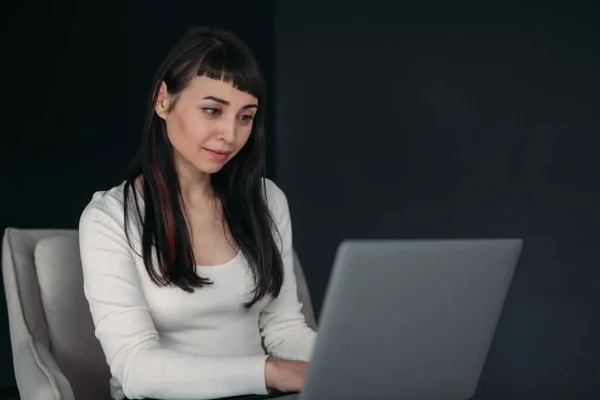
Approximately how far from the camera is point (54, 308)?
6.86 ft

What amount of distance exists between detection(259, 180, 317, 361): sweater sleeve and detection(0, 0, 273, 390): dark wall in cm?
163

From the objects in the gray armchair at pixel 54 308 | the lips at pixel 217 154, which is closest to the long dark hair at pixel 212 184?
the lips at pixel 217 154

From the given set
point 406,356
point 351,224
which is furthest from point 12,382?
point 406,356

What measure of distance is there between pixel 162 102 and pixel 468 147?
202 cm

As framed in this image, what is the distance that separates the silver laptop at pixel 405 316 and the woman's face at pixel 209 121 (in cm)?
71

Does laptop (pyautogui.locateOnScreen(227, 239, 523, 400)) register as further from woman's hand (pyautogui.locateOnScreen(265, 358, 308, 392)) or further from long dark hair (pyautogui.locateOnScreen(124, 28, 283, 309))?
long dark hair (pyautogui.locateOnScreen(124, 28, 283, 309))

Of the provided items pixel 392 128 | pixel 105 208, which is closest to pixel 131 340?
pixel 105 208

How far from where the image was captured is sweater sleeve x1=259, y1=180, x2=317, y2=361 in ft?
6.95

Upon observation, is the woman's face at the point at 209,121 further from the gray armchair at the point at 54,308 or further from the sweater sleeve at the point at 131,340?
the gray armchair at the point at 54,308

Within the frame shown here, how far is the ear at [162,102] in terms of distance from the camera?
6.56ft

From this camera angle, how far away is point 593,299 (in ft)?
12.0

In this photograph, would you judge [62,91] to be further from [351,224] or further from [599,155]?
[599,155]

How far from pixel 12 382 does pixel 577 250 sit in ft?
7.45

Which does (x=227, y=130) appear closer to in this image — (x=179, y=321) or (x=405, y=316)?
(x=179, y=321)
